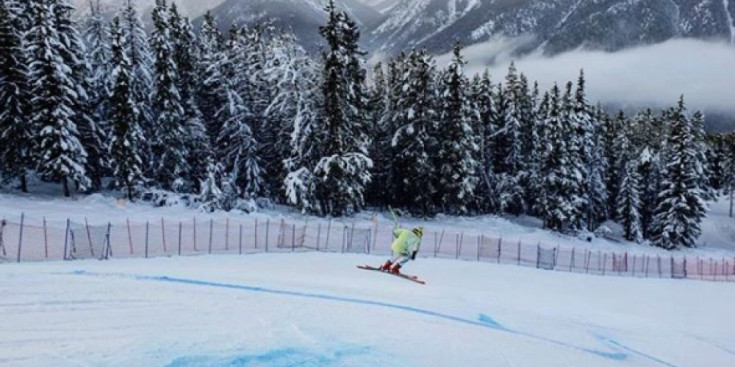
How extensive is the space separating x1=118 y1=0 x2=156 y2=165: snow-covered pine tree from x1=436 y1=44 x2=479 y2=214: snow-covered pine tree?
72.1 ft

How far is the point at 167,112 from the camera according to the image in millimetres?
39719

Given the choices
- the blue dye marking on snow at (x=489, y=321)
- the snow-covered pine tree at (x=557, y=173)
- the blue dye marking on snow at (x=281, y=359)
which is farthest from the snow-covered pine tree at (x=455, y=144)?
the blue dye marking on snow at (x=281, y=359)

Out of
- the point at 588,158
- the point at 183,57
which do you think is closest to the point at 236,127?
the point at 183,57

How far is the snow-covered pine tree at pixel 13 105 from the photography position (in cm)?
3625

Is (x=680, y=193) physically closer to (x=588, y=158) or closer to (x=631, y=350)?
(x=588, y=158)

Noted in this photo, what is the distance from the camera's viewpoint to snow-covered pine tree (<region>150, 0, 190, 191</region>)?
39.5 metres

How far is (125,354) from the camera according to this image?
974 centimetres

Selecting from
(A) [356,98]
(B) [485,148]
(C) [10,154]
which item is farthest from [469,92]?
(C) [10,154]

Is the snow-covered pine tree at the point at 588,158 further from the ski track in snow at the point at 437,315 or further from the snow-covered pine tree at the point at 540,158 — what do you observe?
the ski track in snow at the point at 437,315

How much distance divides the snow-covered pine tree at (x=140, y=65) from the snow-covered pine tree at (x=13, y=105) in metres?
6.29

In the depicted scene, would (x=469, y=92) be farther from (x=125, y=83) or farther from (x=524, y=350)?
(x=524, y=350)

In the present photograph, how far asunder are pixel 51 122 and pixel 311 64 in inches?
656

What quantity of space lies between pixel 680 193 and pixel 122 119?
153 feet

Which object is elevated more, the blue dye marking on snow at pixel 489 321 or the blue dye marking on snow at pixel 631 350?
the blue dye marking on snow at pixel 489 321
